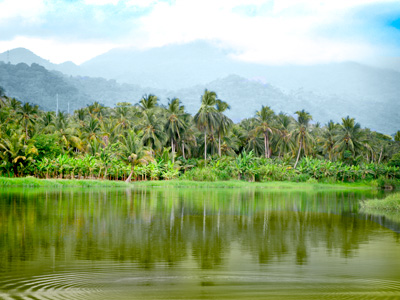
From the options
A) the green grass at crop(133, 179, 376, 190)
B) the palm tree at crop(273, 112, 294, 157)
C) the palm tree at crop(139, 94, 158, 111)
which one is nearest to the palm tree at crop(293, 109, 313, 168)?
the palm tree at crop(273, 112, 294, 157)

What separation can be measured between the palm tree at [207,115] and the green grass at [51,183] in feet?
64.7

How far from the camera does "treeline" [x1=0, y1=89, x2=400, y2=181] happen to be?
57.8 m

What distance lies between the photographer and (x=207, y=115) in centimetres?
7112

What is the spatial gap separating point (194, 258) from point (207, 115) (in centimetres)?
6007

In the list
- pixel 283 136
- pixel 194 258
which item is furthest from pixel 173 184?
pixel 194 258

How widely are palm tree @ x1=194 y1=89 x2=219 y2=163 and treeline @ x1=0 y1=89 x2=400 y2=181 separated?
0.15m

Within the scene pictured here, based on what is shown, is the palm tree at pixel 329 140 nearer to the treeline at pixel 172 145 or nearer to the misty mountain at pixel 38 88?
the treeline at pixel 172 145

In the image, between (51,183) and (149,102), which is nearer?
(51,183)

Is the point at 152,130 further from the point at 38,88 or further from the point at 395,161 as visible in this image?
the point at 38,88

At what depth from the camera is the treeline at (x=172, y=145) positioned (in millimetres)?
57781

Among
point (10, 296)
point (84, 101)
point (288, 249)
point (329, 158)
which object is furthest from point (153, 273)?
point (84, 101)

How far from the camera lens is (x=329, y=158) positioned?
84062mm

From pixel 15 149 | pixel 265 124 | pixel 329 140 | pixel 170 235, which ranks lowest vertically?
pixel 170 235

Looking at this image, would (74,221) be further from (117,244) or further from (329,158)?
(329,158)
